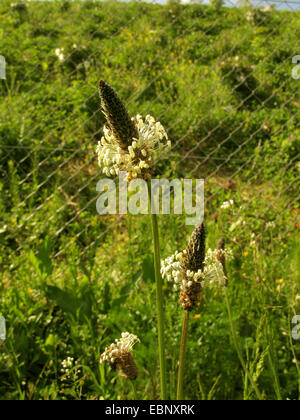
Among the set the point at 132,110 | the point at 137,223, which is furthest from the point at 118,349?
the point at 132,110

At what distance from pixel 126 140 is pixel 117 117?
0.05 metres

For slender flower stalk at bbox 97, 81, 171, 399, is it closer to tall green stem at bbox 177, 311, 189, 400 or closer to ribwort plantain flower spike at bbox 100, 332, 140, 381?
tall green stem at bbox 177, 311, 189, 400

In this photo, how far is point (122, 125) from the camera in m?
0.77

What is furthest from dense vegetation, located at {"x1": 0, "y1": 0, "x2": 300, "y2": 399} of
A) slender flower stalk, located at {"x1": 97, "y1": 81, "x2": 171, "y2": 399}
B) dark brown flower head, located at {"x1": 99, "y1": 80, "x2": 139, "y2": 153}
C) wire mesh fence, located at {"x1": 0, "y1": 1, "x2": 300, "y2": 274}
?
dark brown flower head, located at {"x1": 99, "y1": 80, "x2": 139, "y2": 153}

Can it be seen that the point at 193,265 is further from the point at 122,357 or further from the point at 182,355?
the point at 122,357

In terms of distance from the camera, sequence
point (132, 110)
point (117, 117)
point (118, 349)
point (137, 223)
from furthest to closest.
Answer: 1. point (132, 110)
2. point (137, 223)
3. point (118, 349)
4. point (117, 117)

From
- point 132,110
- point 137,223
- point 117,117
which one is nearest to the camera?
point 117,117

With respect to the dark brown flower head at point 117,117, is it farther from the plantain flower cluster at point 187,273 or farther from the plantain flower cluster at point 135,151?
the plantain flower cluster at point 187,273

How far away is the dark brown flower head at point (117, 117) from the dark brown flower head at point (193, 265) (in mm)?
218

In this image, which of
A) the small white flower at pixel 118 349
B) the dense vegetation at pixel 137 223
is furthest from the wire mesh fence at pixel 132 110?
the small white flower at pixel 118 349

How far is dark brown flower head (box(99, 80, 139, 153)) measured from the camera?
74cm

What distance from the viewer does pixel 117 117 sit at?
0.75 meters

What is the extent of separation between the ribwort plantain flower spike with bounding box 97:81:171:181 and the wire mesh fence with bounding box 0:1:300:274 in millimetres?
1426

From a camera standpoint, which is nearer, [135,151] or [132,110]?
[135,151]
